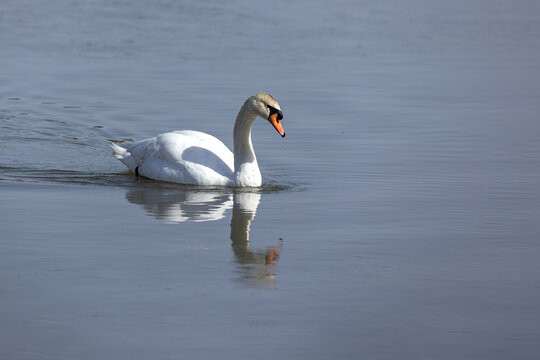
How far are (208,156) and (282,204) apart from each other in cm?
155

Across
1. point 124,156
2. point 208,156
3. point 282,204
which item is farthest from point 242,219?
point 124,156

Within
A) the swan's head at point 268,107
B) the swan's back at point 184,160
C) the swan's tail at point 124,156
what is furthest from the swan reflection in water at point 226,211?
the swan's tail at point 124,156

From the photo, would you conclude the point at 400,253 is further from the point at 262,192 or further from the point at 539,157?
the point at 539,157

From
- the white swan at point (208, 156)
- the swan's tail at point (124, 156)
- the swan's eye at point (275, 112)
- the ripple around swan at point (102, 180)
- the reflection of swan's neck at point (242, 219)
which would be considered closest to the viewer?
the reflection of swan's neck at point (242, 219)

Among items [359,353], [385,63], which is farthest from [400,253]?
[385,63]

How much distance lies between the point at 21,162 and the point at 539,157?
228 inches

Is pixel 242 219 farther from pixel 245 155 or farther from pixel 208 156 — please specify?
pixel 208 156

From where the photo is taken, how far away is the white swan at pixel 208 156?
36.1 feet

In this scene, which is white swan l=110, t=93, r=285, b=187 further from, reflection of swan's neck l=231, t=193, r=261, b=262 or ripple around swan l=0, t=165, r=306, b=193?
reflection of swan's neck l=231, t=193, r=261, b=262

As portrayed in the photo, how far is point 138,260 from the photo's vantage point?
7.53m

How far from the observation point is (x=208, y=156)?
11.3 meters

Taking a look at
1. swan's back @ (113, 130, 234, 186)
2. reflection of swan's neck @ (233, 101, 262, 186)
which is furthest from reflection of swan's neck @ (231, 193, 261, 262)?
swan's back @ (113, 130, 234, 186)

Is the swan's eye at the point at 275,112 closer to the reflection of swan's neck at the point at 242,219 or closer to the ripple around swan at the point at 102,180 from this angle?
the ripple around swan at the point at 102,180

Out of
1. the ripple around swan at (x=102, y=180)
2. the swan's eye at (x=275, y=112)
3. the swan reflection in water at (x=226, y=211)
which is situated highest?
the swan's eye at (x=275, y=112)
